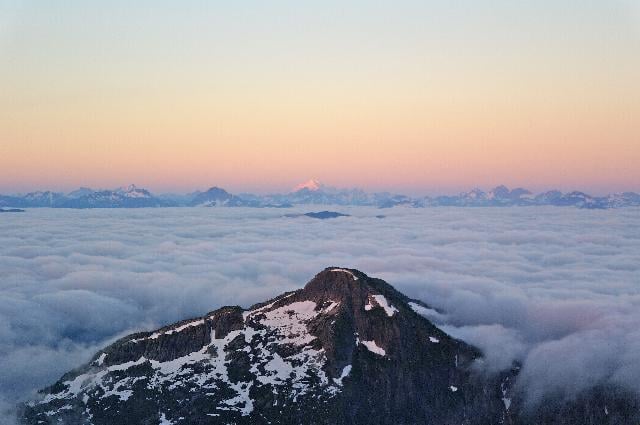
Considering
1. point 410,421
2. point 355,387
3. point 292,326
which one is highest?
point 292,326

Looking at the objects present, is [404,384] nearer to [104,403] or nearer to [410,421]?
[410,421]

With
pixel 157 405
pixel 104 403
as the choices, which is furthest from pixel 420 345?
pixel 104 403

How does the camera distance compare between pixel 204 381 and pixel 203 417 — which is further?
pixel 204 381

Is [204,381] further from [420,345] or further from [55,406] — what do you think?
[420,345]

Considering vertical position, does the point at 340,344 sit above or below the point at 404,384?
above

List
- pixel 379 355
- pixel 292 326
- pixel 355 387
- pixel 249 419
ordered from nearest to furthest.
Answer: pixel 249 419 < pixel 355 387 < pixel 379 355 < pixel 292 326

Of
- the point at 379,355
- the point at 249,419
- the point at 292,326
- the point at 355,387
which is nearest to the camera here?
the point at 249,419

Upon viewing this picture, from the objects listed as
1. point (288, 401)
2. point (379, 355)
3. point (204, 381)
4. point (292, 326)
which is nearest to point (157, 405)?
point (204, 381)
